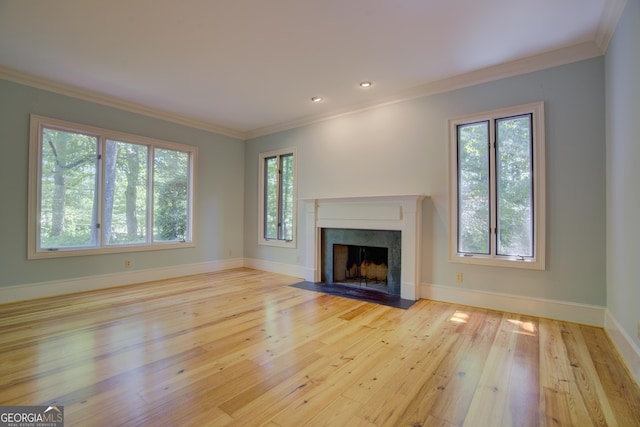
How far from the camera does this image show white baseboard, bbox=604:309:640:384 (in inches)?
77.1

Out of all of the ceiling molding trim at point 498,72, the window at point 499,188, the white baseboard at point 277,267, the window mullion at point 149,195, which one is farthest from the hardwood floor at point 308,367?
the ceiling molding trim at point 498,72

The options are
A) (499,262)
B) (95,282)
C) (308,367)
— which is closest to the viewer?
(308,367)

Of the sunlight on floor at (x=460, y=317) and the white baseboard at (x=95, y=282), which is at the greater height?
the white baseboard at (x=95, y=282)

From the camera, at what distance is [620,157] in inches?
94.3

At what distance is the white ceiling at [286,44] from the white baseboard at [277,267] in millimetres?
2741

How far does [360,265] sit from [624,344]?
2.97m

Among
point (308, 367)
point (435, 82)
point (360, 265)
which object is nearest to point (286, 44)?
point (435, 82)

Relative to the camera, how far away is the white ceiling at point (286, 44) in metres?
2.39

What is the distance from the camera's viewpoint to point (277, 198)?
552cm

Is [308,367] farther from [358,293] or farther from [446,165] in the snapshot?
[446,165]

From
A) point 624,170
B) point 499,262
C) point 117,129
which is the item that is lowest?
point 499,262

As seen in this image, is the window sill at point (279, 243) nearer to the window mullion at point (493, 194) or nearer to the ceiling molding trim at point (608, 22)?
the window mullion at point (493, 194)

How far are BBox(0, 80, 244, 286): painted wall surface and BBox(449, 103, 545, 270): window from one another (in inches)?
158
